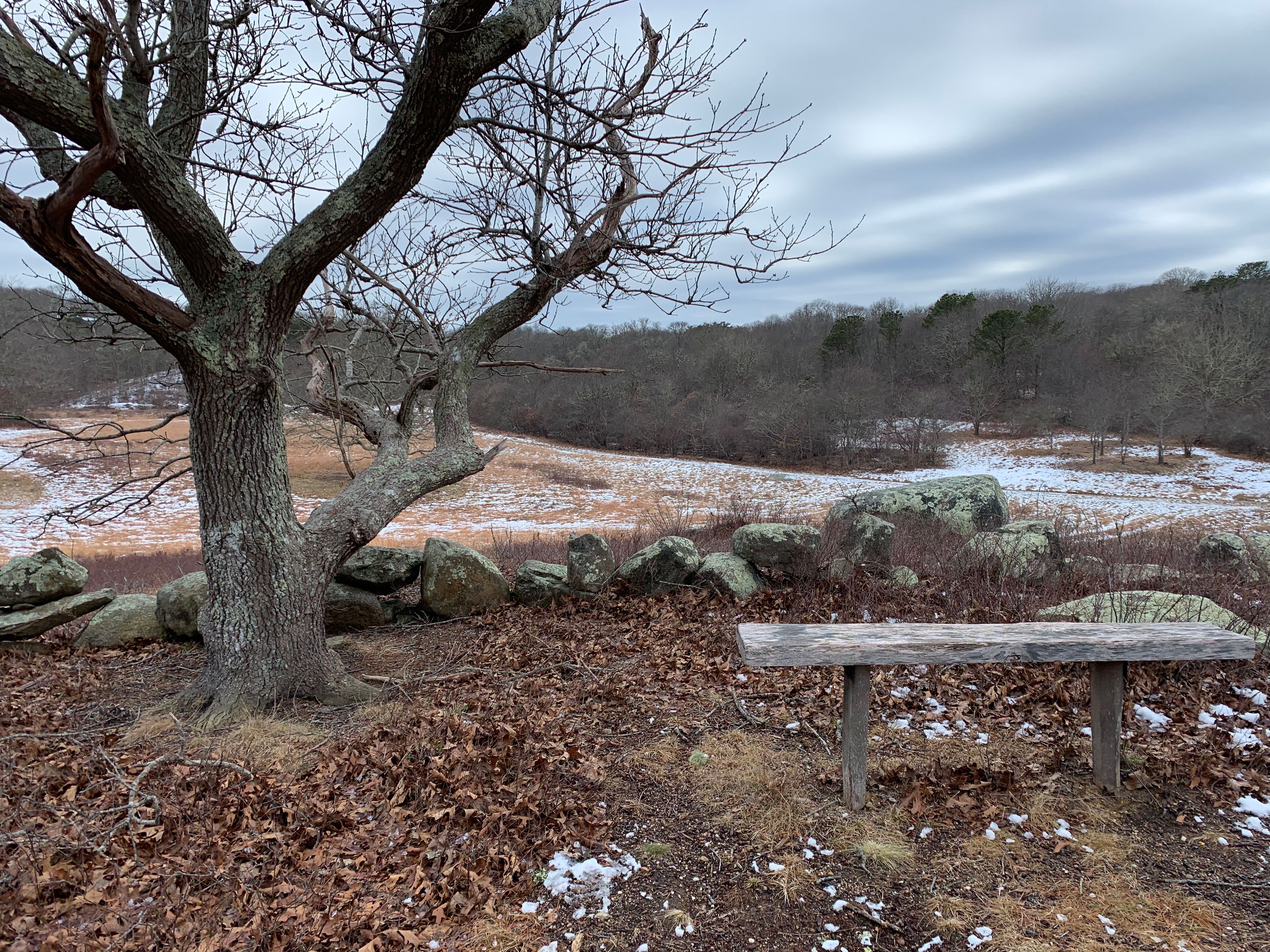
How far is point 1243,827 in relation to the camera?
9.95 feet

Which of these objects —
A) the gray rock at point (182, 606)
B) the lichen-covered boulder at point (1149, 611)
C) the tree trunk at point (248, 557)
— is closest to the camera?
the tree trunk at point (248, 557)

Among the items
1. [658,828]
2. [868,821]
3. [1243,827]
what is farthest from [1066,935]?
[658,828]

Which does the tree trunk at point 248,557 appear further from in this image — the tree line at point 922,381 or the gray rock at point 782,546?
the tree line at point 922,381

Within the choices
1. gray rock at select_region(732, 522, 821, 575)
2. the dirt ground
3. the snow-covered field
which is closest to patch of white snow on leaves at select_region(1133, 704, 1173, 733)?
the dirt ground

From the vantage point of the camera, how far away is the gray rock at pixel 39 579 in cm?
653

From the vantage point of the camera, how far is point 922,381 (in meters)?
48.8

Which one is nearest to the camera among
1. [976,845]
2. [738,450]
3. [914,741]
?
[976,845]

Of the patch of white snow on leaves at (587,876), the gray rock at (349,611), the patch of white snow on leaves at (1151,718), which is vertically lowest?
the patch of white snow on leaves at (587,876)

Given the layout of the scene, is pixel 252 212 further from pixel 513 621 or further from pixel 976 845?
pixel 976 845

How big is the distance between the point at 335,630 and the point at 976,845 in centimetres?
566

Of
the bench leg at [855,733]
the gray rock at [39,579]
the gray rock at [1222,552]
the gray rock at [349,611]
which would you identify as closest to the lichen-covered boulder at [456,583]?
the gray rock at [349,611]

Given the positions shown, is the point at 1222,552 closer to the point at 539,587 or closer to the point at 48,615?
the point at 539,587

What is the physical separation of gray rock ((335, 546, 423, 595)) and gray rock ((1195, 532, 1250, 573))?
8405 millimetres

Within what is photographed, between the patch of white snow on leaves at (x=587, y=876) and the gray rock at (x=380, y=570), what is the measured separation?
446 cm
